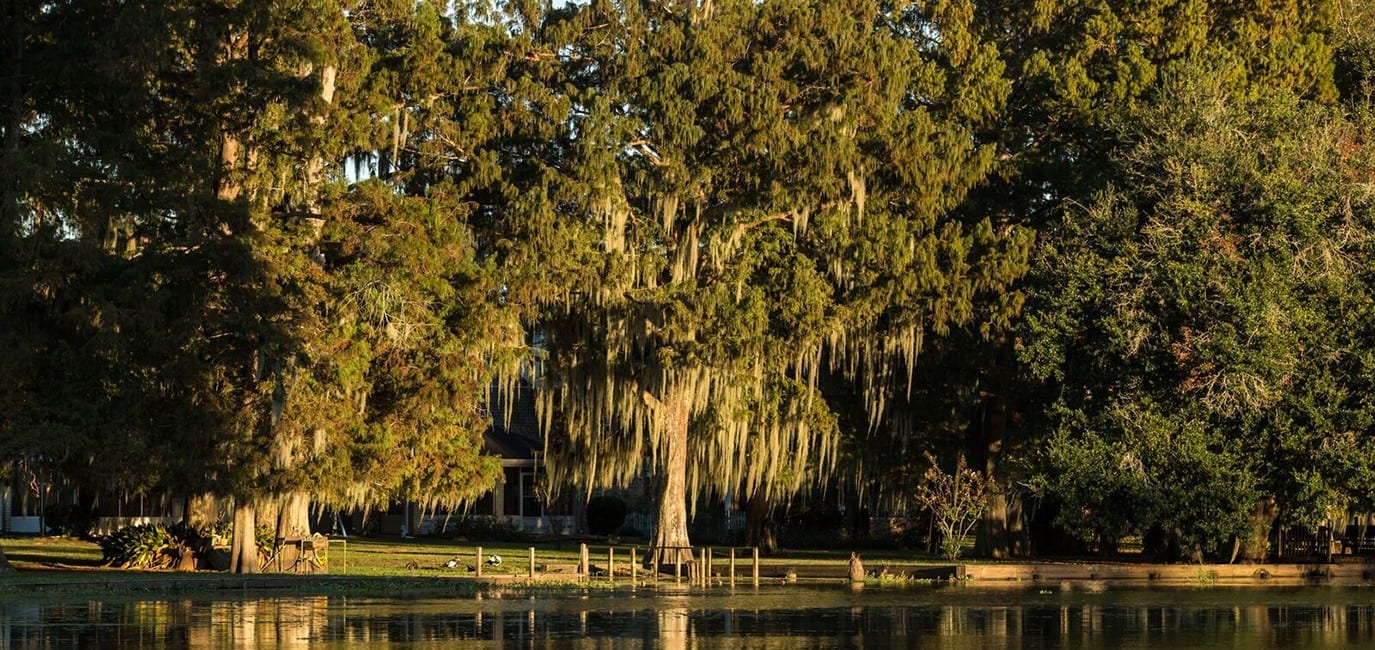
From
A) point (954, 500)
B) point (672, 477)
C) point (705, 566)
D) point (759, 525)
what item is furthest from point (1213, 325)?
point (759, 525)

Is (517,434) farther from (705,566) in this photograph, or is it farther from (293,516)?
(705,566)

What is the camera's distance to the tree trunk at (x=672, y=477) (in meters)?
42.2

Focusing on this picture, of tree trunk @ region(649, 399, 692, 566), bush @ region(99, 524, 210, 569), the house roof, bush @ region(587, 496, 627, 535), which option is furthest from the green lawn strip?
the house roof

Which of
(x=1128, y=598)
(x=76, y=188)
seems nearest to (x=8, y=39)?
(x=76, y=188)

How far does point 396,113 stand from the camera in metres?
37.8

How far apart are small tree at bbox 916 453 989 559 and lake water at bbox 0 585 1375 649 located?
37.3ft

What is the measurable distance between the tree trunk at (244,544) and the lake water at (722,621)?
635 centimetres

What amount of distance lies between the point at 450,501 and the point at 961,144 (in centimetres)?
1433

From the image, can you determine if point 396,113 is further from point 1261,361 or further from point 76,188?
point 1261,361

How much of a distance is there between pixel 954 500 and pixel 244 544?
17118mm

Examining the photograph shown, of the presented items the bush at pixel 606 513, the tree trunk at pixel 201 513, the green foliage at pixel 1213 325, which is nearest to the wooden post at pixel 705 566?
the green foliage at pixel 1213 325

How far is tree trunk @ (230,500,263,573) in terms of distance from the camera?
35.7 metres

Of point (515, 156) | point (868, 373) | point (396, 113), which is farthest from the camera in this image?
point (868, 373)

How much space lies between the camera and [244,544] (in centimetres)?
3597
